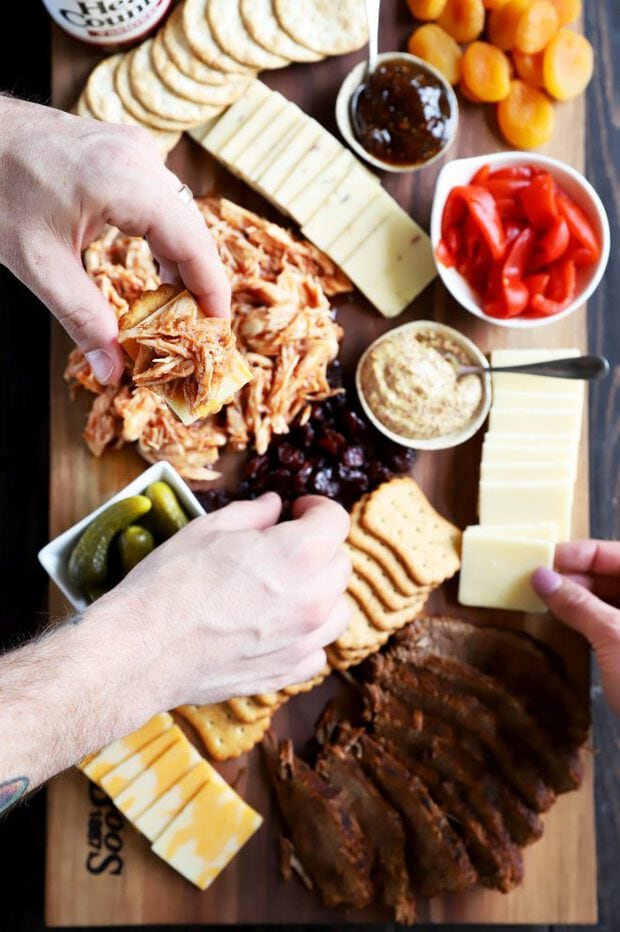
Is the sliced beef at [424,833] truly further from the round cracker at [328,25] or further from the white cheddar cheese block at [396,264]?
the round cracker at [328,25]

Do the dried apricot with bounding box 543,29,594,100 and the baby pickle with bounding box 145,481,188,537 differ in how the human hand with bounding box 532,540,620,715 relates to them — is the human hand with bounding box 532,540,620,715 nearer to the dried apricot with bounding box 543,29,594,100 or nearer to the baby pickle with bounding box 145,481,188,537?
the baby pickle with bounding box 145,481,188,537

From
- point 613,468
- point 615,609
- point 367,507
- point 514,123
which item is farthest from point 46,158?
point 613,468

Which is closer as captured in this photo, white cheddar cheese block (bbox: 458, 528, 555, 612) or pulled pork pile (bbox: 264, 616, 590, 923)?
pulled pork pile (bbox: 264, 616, 590, 923)

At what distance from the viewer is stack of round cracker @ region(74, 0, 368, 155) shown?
257 cm

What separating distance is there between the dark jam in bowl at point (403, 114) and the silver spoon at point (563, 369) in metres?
0.63

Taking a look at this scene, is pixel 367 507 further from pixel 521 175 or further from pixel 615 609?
pixel 521 175

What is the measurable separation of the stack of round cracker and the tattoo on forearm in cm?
180

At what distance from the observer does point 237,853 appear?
2588mm

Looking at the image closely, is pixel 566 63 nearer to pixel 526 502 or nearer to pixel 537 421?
pixel 537 421

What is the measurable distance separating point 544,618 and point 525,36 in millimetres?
1667

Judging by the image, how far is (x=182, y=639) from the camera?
1861 mm

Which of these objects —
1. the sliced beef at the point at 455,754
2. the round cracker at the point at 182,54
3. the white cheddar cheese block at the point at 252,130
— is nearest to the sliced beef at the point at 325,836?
the sliced beef at the point at 455,754

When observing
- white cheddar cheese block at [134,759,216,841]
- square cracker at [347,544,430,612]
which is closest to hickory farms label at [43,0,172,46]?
square cracker at [347,544,430,612]

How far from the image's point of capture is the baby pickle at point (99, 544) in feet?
7.57
